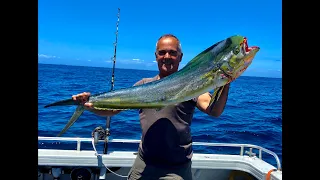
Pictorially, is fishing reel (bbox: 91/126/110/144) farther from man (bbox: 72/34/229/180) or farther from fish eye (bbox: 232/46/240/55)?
fish eye (bbox: 232/46/240/55)

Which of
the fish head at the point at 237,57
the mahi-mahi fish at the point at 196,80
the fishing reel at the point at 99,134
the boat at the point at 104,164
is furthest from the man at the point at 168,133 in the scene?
the fishing reel at the point at 99,134

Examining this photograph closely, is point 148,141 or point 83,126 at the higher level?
point 148,141

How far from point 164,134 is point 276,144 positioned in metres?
7.21

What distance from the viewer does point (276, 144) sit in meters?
8.66

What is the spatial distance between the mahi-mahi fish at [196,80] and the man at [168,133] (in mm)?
330

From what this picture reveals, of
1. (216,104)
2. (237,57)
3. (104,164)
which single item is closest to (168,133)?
(216,104)

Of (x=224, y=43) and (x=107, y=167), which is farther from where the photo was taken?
(x=107, y=167)

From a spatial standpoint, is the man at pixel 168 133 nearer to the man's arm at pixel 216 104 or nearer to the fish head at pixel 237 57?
the man's arm at pixel 216 104

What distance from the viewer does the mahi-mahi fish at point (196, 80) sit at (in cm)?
189
